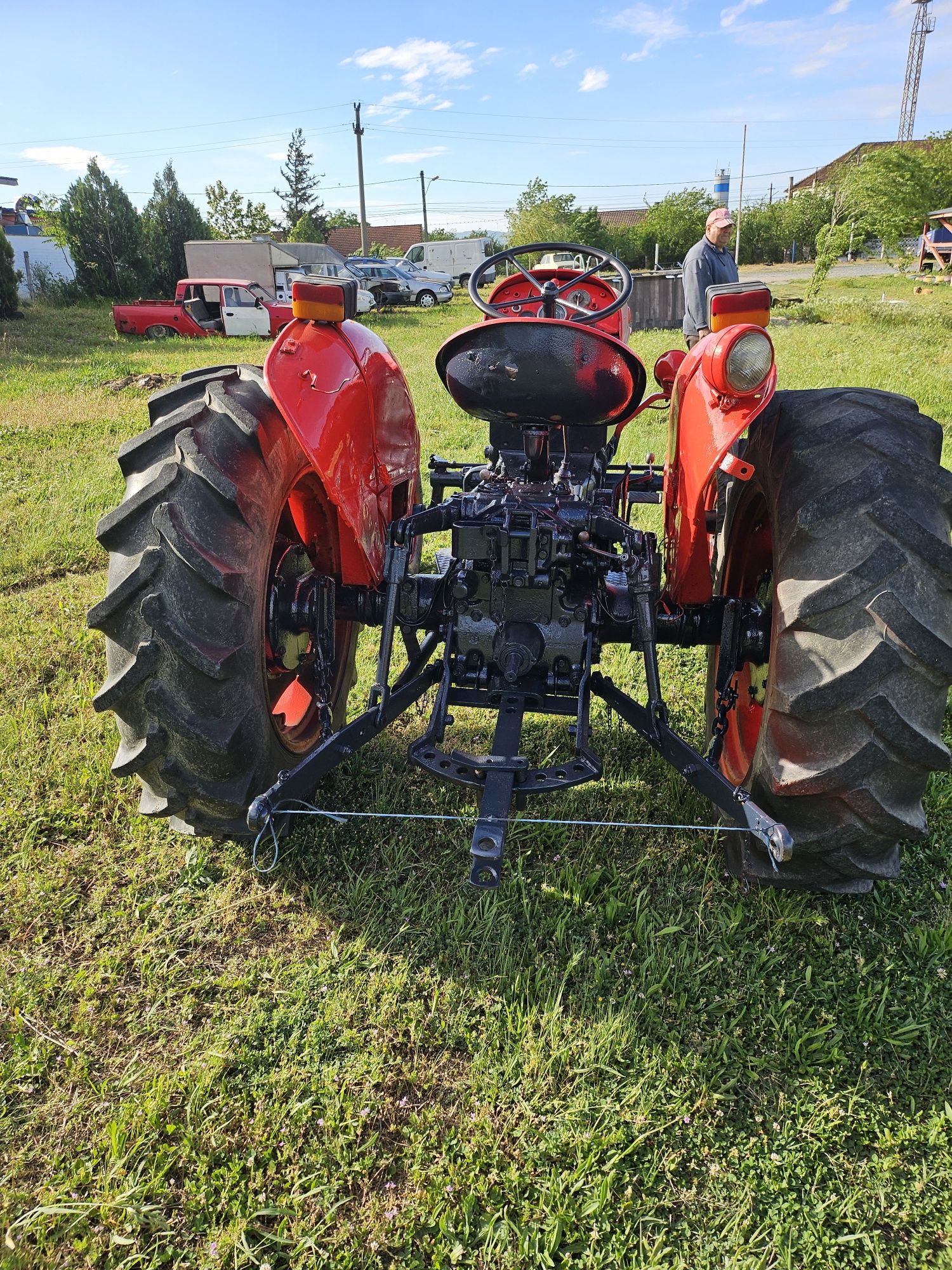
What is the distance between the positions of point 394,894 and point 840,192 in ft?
95.1

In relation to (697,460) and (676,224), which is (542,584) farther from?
(676,224)

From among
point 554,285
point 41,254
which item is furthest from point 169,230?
point 554,285

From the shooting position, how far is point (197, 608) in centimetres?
222

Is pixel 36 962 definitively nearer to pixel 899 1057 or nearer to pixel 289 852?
pixel 289 852

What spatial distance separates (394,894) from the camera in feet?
8.75

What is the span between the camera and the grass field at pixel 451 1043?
180 centimetres

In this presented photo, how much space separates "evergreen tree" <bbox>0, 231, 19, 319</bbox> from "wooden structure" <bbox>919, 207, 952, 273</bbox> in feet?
93.9

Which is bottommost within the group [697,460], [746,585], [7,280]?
[746,585]

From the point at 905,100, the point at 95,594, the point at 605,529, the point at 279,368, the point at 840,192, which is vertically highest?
the point at 905,100

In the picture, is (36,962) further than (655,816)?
No

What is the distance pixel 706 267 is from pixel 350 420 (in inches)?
213

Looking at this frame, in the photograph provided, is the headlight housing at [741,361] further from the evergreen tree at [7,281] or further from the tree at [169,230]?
the tree at [169,230]

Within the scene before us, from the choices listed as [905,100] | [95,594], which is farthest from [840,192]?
[905,100]

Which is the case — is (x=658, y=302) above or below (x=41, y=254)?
below
